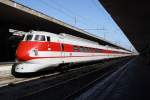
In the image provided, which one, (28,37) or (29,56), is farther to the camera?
(28,37)

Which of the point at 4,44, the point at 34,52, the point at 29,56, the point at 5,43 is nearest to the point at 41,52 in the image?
the point at 34,52

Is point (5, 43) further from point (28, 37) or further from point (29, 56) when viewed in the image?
point (29, 56)

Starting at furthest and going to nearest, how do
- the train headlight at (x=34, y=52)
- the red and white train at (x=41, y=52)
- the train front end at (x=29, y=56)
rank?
the train headlight at (x=34, y=52), the red and white train at (x=41, y=52), the train front end at (x=29, y=56)

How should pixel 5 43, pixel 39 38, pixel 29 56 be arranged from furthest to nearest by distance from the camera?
pixel 5 43 < pixel 39 38 < pixel 29 56

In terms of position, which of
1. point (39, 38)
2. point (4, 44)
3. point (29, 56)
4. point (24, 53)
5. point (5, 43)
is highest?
point (5, 43)

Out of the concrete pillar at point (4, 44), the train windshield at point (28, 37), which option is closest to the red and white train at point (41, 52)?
the train windshield at point (28, 37)

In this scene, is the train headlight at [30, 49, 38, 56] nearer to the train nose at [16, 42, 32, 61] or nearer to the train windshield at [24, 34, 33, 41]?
the train nose at [16, 42, 32, 61]

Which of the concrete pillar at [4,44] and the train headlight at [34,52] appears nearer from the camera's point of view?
the train headlight at [34,52]

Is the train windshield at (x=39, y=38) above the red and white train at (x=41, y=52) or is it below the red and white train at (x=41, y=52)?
above

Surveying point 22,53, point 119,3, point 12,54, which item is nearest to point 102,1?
point 119,3

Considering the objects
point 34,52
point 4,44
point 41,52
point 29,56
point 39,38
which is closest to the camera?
point 29,56

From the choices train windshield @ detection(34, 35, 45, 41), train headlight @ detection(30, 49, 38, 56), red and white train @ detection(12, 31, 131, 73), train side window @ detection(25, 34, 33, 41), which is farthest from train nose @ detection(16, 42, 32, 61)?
train windshield @ detection(34, 35, 45, 41)

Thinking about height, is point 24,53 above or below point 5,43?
below

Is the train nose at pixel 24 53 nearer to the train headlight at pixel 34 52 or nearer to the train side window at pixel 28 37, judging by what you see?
the train headlight at pixel 34 52
